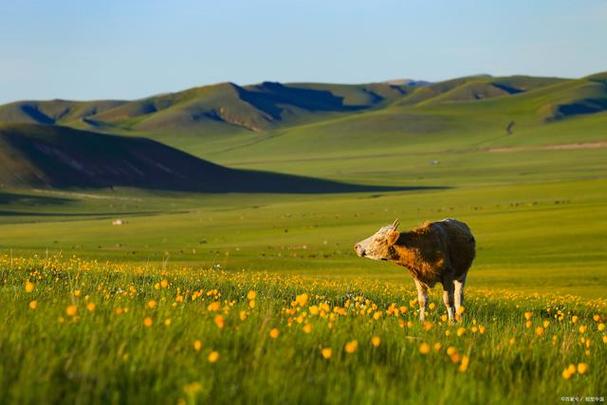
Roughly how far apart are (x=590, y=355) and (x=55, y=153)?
14256cm

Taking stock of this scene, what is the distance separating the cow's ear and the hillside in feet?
393

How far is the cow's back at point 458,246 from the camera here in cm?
1408

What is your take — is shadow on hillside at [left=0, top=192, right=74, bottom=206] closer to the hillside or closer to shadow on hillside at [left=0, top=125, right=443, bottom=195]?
the hillside

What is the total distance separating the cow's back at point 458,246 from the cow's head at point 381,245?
36.1 inches

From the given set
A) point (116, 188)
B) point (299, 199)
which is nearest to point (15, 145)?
point (116, 188)

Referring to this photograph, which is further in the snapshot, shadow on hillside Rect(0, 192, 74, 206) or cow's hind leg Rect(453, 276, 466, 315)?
shadow on hillside Rect(0, 192, 74, 206)

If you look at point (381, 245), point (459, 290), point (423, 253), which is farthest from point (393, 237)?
point (459, 290)

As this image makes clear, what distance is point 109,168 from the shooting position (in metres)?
144

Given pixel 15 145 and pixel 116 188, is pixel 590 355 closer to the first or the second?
pixel 116 188

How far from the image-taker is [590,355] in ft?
30.1

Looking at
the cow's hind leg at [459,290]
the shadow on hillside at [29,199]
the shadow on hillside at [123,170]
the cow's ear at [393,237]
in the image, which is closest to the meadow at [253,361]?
the cow's ear at [393,237]

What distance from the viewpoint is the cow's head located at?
1351 cm

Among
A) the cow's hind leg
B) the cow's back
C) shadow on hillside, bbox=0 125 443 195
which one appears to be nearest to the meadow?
the cow's back

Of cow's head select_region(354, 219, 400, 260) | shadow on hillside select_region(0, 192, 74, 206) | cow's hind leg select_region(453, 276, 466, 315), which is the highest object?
cow's head select_region(354, 219, 400, 260)
